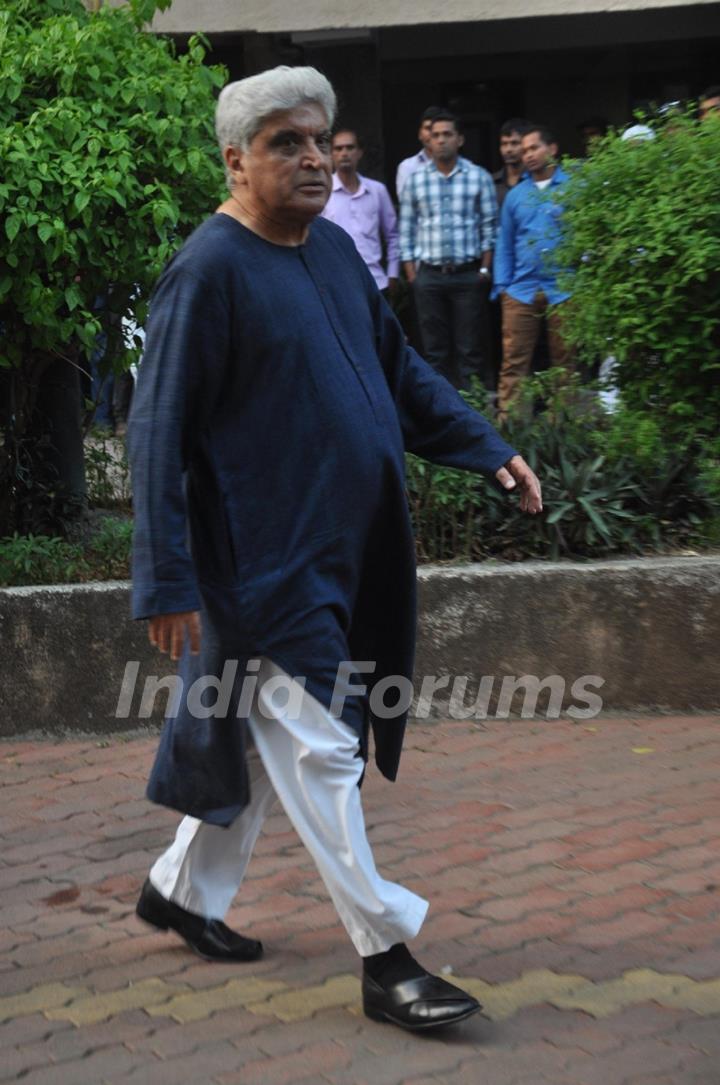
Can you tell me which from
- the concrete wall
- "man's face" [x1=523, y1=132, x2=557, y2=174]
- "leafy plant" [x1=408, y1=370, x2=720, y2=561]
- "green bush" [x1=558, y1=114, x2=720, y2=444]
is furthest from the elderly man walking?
the concrete wall

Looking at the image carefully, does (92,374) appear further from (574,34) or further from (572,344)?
(574,34)

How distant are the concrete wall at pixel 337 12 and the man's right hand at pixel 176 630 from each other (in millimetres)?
8415

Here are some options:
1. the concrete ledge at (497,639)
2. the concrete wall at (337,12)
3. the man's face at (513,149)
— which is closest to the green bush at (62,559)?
the concrete ledge at (497,639)

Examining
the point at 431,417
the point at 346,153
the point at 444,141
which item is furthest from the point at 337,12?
the point at 431,417

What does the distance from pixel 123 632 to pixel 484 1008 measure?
9.04 ft

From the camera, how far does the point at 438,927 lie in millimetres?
4113

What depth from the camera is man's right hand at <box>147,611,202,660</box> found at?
3.39 meters

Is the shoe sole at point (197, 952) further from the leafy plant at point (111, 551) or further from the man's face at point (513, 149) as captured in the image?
the man's face at point (513, 149)

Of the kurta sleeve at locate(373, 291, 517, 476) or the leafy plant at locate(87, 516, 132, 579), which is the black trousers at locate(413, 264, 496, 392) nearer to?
the leafy plant at locate(87, 516, 132, 579)

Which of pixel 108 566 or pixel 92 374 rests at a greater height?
pixel 92 374

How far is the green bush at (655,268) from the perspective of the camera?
6254mm

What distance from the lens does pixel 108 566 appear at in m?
6.34

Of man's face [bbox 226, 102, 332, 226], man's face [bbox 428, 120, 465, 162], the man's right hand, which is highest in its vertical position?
man's face [bbox 428, 120, 465, 162]

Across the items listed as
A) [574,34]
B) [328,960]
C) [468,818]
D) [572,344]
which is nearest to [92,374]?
[572,344]
